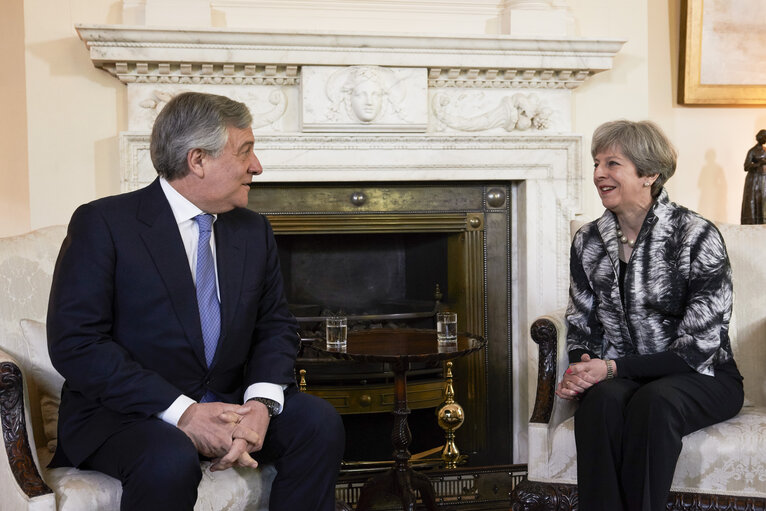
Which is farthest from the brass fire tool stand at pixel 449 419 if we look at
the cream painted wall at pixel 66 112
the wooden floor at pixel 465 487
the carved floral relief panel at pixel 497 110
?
the cream painted wall at pixel 66 112

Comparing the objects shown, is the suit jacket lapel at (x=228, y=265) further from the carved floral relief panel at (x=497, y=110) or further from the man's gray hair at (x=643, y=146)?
the carved floral relief panel at (x=497, y=110)

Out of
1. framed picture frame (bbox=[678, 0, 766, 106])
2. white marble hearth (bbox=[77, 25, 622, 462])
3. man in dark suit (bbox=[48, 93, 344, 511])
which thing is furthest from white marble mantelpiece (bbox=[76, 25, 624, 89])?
man in dark suit (bbox=[48, 93, 344, 511])

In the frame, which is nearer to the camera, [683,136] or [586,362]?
[586,362]

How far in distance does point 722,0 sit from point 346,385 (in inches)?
96.5

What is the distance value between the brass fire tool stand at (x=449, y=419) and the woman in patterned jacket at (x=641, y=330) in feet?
2.98

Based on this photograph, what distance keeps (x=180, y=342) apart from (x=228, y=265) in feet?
0.75

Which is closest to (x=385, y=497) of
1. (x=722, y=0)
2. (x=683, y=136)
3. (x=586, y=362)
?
(x=586, y=362)

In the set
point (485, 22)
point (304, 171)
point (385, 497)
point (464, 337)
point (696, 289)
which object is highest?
point (485, 22)

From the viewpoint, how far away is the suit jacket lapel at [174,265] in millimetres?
1845

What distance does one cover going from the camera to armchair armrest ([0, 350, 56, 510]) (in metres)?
1.72

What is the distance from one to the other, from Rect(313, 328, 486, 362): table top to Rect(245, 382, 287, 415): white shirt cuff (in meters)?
0.58

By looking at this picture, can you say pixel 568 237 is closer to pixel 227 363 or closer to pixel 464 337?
pixel 464 337

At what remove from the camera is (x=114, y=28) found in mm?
3021

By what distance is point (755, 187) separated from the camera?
3523mm
